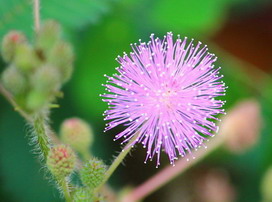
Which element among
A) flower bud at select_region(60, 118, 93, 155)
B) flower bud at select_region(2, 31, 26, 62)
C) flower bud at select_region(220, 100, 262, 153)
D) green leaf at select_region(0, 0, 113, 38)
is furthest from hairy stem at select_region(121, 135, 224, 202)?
flower bud at select_region(2, 31, 26, 62)

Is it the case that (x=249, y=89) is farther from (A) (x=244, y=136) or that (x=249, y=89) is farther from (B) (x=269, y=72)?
(A) (x=244, y=136)

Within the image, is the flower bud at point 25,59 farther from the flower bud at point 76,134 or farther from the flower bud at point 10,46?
the flower bud at point 76,134

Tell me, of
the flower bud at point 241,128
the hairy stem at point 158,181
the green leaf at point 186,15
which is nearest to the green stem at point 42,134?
the hairy stem at point 158,181

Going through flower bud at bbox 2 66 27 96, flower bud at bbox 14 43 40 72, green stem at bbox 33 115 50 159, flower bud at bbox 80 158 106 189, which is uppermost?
flower bud at bbox 14 43 40 72

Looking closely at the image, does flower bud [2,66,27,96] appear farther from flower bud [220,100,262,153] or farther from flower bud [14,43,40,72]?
flower bud [220,100,262,153]

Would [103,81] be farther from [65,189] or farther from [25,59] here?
[25,59]

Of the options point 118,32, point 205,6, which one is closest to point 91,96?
point 118,32
